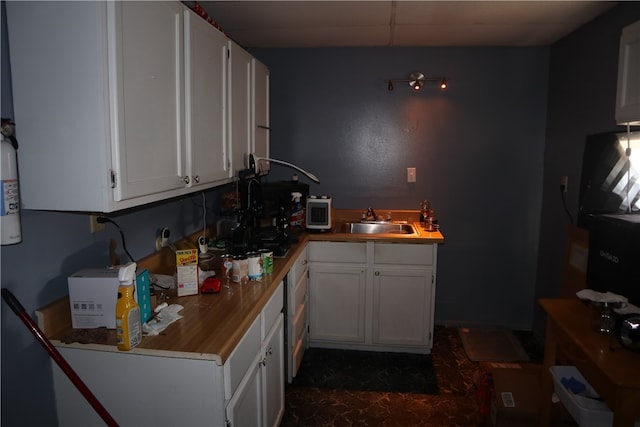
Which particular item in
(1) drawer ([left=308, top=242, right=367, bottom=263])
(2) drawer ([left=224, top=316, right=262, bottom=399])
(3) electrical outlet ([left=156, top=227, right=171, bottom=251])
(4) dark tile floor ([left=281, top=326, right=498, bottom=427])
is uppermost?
(3) electrical outlet ([left=156, top=227, right=171, bottom=251])

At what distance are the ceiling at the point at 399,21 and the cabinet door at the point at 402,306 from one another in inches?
62.9

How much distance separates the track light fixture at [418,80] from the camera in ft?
10.8

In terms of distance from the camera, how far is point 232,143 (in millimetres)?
2422

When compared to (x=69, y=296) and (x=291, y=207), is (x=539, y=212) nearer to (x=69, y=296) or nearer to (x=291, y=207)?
(x=291, y=207)

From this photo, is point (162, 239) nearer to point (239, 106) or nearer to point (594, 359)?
point (239, 106)

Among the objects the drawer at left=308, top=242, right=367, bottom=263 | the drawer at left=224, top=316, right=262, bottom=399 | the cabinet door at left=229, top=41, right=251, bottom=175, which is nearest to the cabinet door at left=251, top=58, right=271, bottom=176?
the cabinet door at left=229, top=41, right=251, bottom=175

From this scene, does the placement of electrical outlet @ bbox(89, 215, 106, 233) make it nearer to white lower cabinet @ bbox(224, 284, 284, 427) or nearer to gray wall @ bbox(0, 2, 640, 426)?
white lower cabinet @ bbox(224, 284, 284, 427)

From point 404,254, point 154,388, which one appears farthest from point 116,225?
point 404,254

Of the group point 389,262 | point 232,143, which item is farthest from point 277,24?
point 389,262

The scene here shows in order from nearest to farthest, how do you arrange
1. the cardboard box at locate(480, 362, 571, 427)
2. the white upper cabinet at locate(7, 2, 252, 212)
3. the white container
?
1. the white upper cabinet at locate(7, 2, 252, 212)
2. the white container
3. the cardboard box at locate(480, 362, 571, 427)

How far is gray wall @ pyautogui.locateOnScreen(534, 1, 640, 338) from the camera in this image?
2.48m

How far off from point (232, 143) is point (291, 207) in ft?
2.76

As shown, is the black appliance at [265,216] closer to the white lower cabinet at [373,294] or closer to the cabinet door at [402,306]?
the white lower cabinet at [373,294]

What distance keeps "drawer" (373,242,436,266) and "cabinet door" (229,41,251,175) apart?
1.09m
